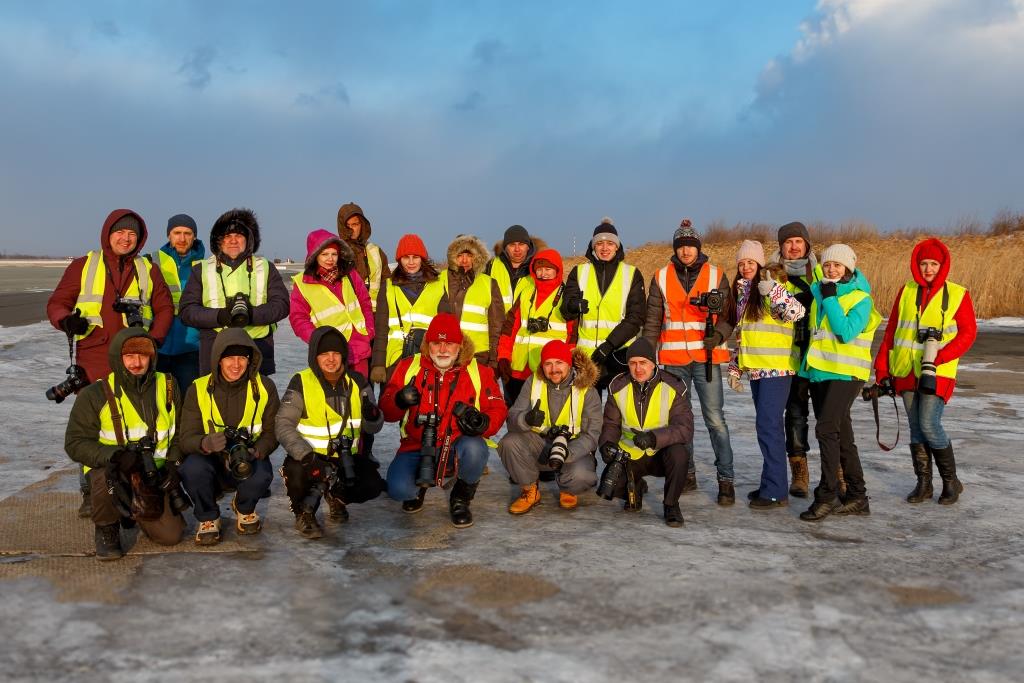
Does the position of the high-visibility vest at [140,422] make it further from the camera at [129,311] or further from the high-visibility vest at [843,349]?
the high-visibility vest at [843,349]

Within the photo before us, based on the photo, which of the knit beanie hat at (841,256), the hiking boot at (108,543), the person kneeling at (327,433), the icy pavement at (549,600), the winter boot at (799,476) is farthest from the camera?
the winter boot at (799,476)

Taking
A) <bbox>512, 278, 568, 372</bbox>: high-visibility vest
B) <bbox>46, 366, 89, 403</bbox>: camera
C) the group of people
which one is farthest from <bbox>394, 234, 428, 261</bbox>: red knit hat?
<bbox>46, 366, 89, 403</bbox>: camera

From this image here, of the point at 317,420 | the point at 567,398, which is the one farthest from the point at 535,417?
the point at 317,420

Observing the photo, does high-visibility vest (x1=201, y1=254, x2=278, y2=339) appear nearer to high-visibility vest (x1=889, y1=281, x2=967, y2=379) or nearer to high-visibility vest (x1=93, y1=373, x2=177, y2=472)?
high-visibility vest (x1=93, y1=373, x2=177, y2=472)

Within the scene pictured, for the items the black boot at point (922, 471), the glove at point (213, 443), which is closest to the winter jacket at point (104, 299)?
the glove at point (213, 443)

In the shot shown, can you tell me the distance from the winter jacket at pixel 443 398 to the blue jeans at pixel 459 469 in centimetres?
10

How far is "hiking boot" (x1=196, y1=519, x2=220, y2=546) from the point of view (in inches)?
168

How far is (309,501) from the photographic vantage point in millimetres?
4500

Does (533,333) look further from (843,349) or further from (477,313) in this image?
(843,349)

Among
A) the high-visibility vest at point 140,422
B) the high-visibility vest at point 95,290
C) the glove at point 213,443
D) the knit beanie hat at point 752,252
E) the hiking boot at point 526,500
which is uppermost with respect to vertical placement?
the knit beanie hat at point 752,252

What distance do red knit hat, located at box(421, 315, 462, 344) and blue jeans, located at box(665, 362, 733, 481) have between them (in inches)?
59.2

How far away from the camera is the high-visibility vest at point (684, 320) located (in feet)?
17.6

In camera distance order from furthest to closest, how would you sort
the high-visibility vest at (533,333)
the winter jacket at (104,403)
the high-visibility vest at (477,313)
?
the high-visibility vest at (477,313) < the high-visibility vest at (533,333) < the winter jacket at (104,403)

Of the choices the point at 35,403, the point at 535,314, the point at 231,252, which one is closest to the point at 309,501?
the point at 231,252
